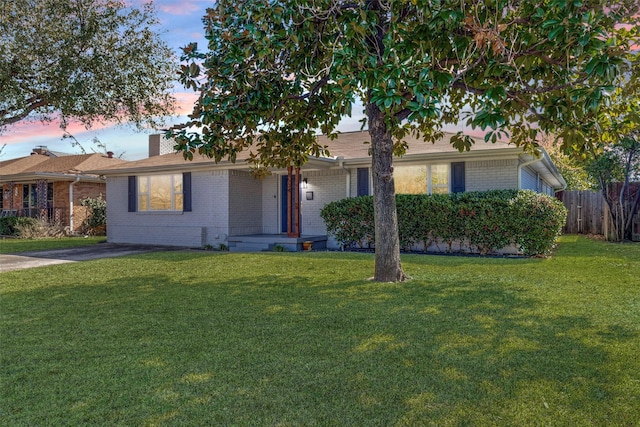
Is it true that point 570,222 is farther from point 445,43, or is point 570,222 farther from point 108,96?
point 108,96

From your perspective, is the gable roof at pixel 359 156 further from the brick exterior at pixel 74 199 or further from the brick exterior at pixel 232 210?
the brick exterior at pixel 74 199

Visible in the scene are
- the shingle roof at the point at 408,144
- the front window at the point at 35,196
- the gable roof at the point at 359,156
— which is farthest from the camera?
the front window at the point at 35,196

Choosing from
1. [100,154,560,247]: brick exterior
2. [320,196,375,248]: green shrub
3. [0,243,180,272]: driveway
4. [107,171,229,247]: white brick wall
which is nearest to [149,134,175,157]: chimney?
[107,171,229,247]: white brick wall

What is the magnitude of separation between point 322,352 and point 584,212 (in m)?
18.5

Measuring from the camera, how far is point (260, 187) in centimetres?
1562

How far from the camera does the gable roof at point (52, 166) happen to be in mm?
20281

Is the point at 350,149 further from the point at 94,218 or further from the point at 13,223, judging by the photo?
the point at 13,223

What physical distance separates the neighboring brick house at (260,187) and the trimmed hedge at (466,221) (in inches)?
42.4

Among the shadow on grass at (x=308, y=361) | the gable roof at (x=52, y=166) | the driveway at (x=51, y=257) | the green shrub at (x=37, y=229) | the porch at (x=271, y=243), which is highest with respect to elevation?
the gable roof at (x=52, y=166)

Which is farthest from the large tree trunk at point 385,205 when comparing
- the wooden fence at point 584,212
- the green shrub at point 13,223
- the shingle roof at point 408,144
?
the green shrub at point 13,223

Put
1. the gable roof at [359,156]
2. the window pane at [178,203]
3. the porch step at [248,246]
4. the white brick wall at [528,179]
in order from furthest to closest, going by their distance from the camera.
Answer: the window pane at [178,203] < the porch step at [248,246] < the white brick wall at [528,179] < the gable roof at [359,156]

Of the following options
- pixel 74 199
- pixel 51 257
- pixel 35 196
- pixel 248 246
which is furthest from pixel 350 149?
pixel 35 196

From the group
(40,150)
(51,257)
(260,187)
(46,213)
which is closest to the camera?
(51,257)

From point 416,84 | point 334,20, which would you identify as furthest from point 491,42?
point 334,20
